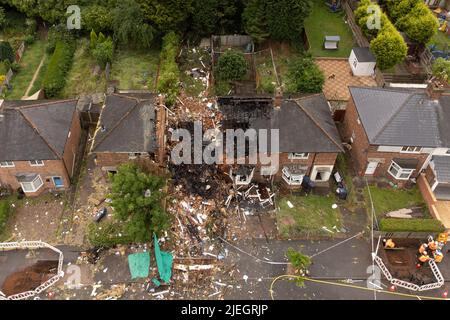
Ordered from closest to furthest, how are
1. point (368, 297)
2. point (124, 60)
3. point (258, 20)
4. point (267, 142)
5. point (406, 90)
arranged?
point (368, 297) → point (267, 142) → point (406, 90) → point (258, 20) → point (124, 60)

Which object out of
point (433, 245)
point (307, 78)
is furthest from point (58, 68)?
point (433, 245)

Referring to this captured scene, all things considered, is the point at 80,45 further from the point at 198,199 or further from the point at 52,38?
the point at 198,199

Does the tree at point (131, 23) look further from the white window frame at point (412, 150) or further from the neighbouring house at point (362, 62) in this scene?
the white window frame at point (412, 150)

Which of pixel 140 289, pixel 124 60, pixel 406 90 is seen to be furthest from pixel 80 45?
pixel 406 90

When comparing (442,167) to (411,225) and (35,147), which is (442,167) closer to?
(411,225)

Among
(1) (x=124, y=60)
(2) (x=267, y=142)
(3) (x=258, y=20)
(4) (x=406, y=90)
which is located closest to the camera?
(2) (x=267, y=142)

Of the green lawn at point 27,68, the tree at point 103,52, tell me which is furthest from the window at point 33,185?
the tree at point 103,52
